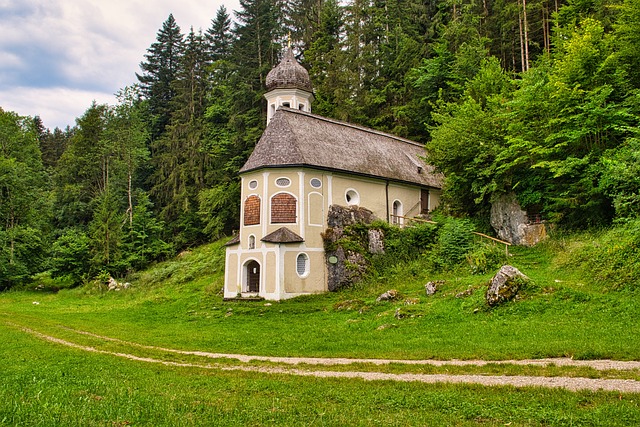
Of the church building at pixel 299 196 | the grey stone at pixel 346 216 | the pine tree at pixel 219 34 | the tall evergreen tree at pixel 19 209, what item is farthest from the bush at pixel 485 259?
the pine tree at pixel 219 34

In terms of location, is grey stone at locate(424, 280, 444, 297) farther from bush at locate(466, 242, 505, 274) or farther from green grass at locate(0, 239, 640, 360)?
bush at locate(466, 242, 505, 274)

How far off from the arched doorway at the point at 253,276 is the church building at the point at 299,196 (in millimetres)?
56

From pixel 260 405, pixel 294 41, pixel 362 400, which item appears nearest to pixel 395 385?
pixel 362 400

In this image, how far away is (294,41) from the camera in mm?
46625

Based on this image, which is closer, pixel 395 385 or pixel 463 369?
pixel 395 385

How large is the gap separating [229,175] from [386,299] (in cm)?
2507

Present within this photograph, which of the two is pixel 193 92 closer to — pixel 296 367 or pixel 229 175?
pixel 229 175

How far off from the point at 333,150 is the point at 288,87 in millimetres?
8417

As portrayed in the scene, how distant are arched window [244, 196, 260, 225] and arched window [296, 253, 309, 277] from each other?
313 centimetres

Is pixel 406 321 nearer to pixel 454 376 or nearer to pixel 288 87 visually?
pixel 454 376

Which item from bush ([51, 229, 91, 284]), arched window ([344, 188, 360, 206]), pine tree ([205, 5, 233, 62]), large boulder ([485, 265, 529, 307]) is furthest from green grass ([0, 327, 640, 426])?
pine tree ([205, 5, 233, 62])

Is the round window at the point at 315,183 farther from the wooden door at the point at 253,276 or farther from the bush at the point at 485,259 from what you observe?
the bush at the point at 485,259

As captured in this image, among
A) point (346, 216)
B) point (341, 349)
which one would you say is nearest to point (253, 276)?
point (346, 216)

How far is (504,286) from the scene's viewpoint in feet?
47.1
